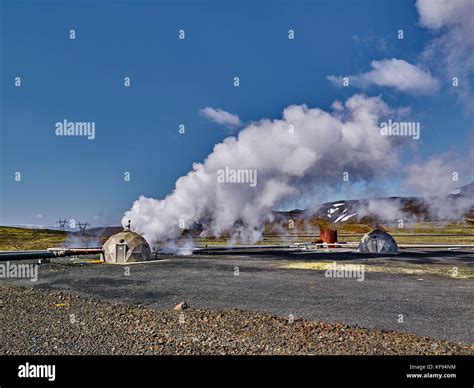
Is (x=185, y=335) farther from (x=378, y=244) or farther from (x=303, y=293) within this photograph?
(x=378, y=244)

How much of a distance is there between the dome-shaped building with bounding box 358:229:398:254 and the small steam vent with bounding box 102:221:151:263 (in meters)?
35.9

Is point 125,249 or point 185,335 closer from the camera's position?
point 185,335

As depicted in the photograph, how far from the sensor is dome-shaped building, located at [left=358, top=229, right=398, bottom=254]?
66.3 meters

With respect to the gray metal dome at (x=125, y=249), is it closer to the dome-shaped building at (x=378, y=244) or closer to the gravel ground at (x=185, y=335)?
the gravel ground at (x=185, y=335)

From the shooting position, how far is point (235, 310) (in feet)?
60.7

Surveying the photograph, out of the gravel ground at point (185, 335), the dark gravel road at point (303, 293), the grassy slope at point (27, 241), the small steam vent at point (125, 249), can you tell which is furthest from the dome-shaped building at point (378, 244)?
the grassy slope at point (27, 241)

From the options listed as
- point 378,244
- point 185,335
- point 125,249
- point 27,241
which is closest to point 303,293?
point 185,335

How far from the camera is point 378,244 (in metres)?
66.9

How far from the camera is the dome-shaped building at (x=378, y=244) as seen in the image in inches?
2611

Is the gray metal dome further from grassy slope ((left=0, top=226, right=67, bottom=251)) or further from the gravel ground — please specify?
grassy slope ((left=0, top=226, right=67, bottom=251))

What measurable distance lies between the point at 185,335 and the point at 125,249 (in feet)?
123
